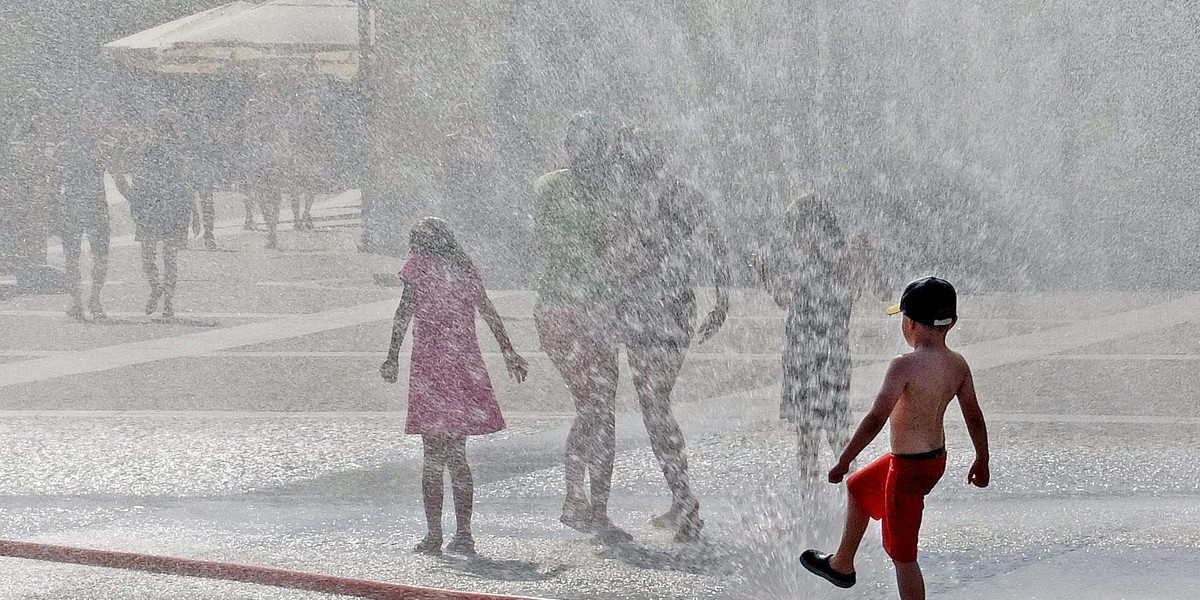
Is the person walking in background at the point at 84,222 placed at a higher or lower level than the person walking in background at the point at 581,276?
lower

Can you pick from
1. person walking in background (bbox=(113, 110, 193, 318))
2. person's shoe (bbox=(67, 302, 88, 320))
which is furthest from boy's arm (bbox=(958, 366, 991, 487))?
person's shoe (bbox=(67, 302, 88, 320))

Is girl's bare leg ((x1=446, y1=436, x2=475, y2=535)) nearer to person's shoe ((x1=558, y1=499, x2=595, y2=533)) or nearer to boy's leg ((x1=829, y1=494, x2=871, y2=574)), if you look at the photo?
person's shoe ((x1=558, y1=499, x2=595, y2=533))

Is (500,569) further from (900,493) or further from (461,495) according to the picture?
(900,493)

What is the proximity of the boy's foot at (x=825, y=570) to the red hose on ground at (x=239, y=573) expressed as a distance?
761mm

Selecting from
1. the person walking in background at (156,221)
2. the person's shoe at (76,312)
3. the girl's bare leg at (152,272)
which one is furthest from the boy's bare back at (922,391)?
the person's shoe at (76,312)

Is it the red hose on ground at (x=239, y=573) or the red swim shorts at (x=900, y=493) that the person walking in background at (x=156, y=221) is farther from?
the red swim shorts at (x=900, y=493)

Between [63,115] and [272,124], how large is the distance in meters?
2.18

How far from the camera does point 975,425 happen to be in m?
3.15

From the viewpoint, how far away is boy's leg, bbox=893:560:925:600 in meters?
3.18

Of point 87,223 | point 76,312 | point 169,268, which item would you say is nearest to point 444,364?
point 169,268

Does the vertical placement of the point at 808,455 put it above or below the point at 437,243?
below

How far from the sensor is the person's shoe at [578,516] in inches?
195

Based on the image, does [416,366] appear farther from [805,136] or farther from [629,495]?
[805,136]

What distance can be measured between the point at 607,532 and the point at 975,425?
2009mm
